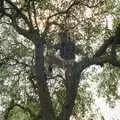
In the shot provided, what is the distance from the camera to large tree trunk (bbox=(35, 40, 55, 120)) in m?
19.5

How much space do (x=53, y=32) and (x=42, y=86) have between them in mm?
2224

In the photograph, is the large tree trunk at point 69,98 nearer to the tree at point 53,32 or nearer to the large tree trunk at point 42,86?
the tree at point 53,32

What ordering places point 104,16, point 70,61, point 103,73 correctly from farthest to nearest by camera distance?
point 103,73 → point 104,16 → point 70,61

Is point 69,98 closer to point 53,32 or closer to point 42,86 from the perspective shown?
point 42,86

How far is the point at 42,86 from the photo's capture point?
Result: 19.9m

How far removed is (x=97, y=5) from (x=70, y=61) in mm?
2669

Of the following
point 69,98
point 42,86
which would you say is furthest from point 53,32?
point 69,98

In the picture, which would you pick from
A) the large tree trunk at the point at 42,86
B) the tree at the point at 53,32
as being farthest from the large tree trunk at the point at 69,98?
the large tree trunk at the point at 42,86

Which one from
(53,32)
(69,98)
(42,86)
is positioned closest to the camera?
(53,32)

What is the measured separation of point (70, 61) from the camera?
753 inches

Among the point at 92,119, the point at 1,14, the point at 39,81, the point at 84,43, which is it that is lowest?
the point at 92,119

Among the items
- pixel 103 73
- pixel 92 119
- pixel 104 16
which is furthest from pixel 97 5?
pixel 92 119

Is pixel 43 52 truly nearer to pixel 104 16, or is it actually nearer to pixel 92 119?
pixel 104 16

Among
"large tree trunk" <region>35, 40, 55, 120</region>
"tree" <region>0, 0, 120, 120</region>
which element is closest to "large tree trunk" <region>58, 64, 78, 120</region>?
"tree" <region>0, 0, 120, 120</region>
